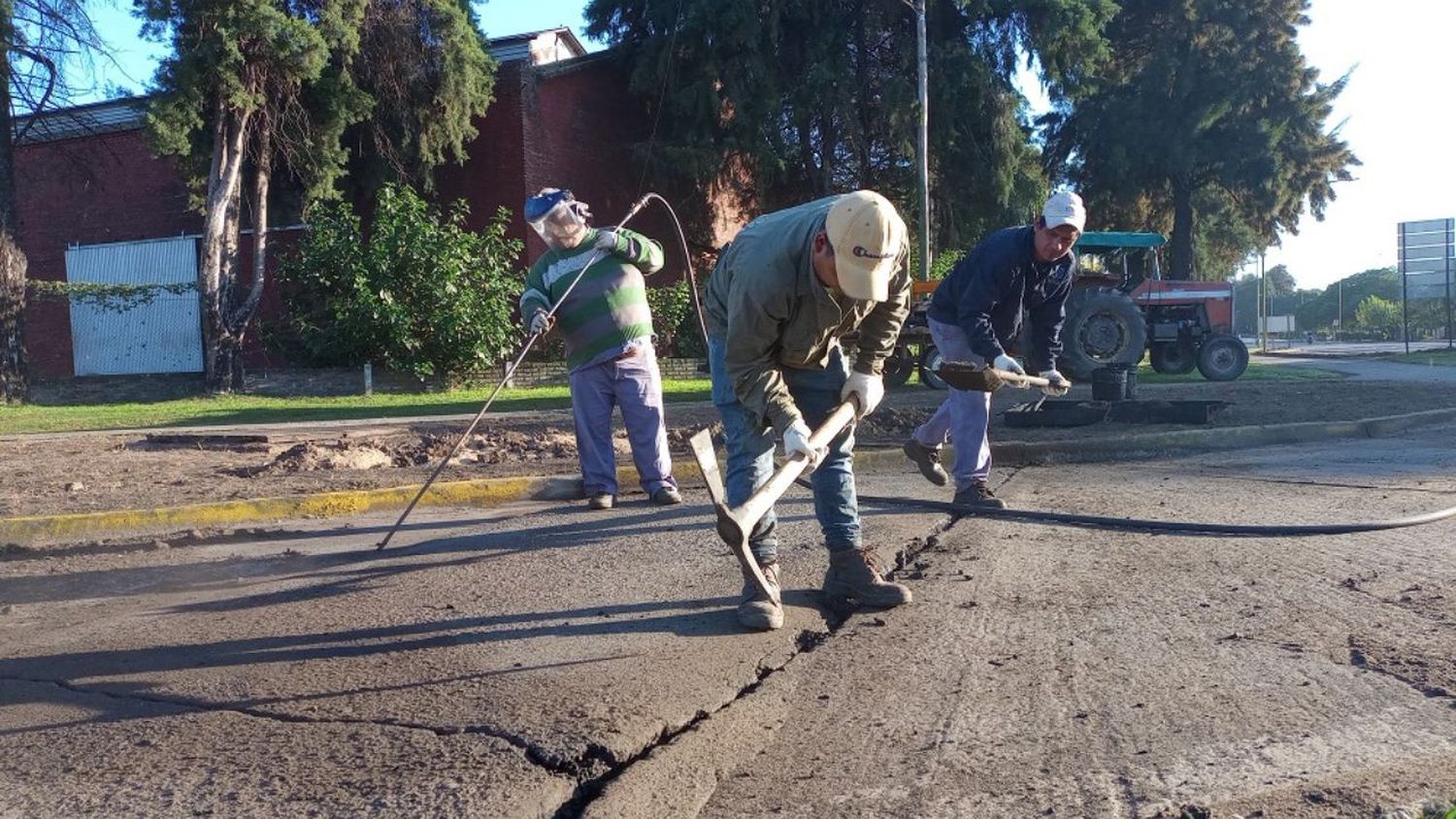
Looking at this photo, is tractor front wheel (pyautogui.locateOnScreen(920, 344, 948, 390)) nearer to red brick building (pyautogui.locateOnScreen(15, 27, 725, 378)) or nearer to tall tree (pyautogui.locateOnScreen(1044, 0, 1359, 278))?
red brick building (pyautogui.locateOnScreen(15, 27, 725, 378))

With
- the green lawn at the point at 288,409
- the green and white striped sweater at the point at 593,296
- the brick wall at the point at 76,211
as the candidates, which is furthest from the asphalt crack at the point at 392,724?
the brick wall at the point at 76,211

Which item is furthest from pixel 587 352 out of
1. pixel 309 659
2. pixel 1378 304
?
pixel 1378 304

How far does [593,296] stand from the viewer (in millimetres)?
6320

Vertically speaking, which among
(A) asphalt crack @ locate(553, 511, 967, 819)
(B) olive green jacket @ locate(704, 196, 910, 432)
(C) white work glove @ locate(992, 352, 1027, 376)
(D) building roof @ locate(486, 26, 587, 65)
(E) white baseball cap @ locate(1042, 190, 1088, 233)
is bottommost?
(A) asphalt crack @ locate(553, 511, 967, 819)

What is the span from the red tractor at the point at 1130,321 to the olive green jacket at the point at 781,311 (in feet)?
35.8

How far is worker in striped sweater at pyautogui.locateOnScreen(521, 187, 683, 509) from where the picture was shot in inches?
246

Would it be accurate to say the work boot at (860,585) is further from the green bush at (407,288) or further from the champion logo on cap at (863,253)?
the green bush at (407,288)

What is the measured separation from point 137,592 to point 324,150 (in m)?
15.4

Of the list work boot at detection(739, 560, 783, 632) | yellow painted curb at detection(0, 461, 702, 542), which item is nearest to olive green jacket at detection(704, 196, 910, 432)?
work boot at detection(739, 560, 783, 632)

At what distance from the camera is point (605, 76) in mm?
24719

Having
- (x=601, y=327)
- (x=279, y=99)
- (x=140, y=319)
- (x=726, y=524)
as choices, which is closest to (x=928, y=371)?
(x=601, y=327)

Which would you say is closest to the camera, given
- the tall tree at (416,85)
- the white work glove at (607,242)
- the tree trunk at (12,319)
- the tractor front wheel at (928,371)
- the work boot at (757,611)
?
the work boot at (757,611)

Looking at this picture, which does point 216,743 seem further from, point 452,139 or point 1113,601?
point 452,139

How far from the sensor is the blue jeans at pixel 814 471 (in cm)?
420
